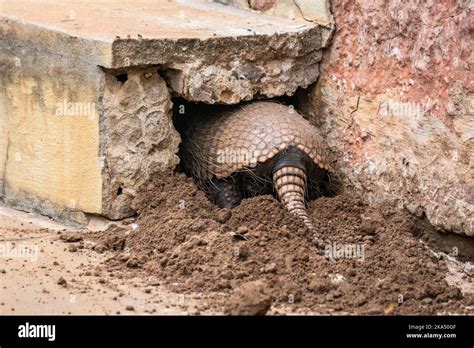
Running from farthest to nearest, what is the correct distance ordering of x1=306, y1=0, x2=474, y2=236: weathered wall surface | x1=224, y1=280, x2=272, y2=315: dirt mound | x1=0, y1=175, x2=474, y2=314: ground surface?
x1=306, y1=0, x2=474, y2=236: weathered wall surface
x1=0, y1=175, x2=474, y2=314: ground surface
x1=224, y1=280, x2=272, y2=315: dirt mound

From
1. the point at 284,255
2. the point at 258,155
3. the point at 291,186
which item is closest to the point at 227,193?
the point at 258,155

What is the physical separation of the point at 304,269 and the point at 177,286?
29.3 inches

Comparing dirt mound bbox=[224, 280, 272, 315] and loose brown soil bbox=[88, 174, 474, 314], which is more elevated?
dirt mound bbox=[224, 280, 272, 315]

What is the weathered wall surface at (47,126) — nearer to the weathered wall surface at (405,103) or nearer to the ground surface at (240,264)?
the ground surface at (240,264)

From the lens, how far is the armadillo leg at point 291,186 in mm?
7176

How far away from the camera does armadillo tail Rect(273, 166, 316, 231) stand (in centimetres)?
718

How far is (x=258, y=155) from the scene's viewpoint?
742cm

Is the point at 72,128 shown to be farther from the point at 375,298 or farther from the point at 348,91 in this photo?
the point at 375,298

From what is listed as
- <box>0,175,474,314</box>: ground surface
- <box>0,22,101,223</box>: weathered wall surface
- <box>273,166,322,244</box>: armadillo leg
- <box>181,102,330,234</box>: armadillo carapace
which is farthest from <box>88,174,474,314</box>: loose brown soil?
<box>0,22,101,223</box>: weathered wall surface

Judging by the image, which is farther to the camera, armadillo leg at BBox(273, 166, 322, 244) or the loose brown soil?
armadillo leg at BBox(273, 166, 322, 244)

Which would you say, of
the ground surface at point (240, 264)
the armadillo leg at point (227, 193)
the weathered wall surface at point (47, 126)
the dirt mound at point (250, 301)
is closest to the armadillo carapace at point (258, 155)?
the armadillo leg at point (227, 193)

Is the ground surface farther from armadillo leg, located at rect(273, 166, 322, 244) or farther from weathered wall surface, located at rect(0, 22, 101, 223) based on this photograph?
weathered wall surface, located at rect(0, 22, 101, 223)

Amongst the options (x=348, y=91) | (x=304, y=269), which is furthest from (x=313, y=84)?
(x=304, y=269)

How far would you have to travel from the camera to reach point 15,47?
24.3ft
